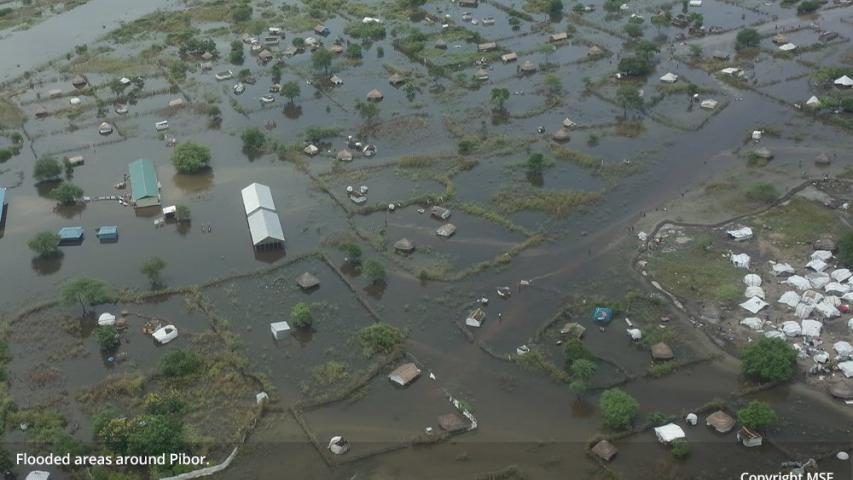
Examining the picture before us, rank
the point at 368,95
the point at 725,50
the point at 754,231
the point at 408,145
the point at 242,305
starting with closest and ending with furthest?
1. the point at 242,305
2. the point at 754,231
3. the point at 408,145
4. the point at 368,95
5. the point at 725,50

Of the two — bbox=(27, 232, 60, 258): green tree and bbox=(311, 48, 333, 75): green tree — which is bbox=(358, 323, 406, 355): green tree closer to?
bbox=(27, 232, 60, 258): green tree

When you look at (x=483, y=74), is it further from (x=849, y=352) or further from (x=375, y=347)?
(x=849, y=352)

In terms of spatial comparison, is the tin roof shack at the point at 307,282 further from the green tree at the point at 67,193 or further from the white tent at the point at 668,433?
the white tent at the point at 668,433

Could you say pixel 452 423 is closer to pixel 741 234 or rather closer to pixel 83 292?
pixel 83 292

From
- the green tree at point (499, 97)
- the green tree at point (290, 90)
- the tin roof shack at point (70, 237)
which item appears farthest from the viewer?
the green tree at point (290, 90)

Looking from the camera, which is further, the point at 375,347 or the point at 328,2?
the point at 328,2

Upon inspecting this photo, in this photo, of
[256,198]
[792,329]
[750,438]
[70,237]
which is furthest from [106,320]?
[792,329]

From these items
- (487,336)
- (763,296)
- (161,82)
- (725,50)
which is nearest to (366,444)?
(487,336)

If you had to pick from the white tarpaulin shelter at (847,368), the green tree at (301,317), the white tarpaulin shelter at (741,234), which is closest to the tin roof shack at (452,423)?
the green tree at (301,317)
